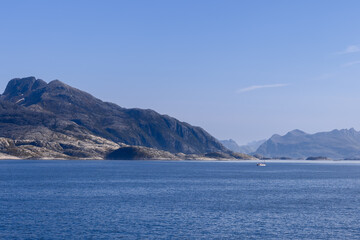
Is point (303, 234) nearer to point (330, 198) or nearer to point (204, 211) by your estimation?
point (204, 211)

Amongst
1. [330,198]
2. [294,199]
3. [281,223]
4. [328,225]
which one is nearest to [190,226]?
A: [281,223]

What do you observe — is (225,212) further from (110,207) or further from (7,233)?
(7,233)

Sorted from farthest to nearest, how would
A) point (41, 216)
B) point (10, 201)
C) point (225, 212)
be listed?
1. point (10, 201)
2. point (225, 212)
3. point (41, 216)

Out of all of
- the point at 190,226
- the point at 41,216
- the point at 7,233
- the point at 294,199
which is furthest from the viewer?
the point at 294,199

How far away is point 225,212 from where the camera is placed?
11012 cm

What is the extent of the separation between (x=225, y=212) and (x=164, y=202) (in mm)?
23914

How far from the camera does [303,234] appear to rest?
85.4m

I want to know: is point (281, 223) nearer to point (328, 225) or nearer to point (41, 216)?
point (328, 225)

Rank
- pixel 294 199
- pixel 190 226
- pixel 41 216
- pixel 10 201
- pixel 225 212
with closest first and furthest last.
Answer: pixel 190 226 → pixel 41 216 → pixel 225 212 → pixel 10 201 → pixel 294 199

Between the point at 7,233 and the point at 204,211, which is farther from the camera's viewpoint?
the point at 204,211

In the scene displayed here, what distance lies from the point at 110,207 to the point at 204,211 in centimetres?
2473

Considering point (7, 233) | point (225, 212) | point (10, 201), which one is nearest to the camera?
point (7, 233)

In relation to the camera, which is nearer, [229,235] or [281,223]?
[229,235]

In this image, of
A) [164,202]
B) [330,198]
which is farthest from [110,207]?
[330,198]
